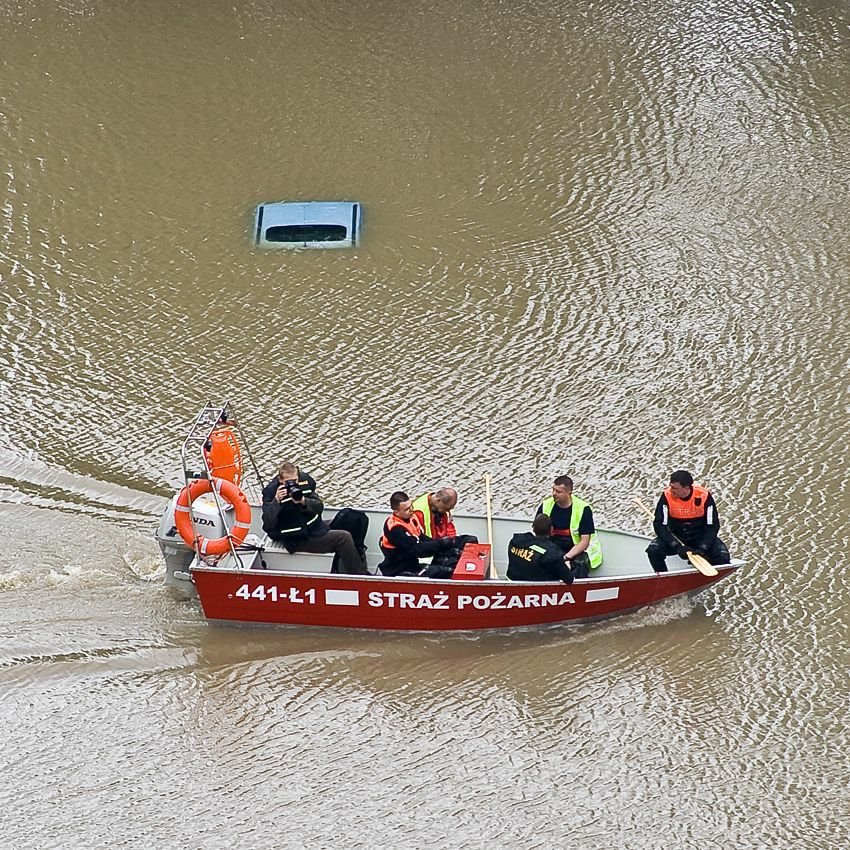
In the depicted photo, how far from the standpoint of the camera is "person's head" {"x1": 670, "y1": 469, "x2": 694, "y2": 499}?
12.6 meters

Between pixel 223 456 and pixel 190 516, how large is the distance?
0.79m

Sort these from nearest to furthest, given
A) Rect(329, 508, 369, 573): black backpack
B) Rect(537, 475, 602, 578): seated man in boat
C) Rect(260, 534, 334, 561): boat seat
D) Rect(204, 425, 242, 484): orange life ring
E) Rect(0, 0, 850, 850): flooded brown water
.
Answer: Rect(0, 0, 850, 850): flooded brown water → Rect(537, 475, 602, 578): seated man in boat → Rect(260, 534, 334, 561): boat seat → Rect(204, 425, 242, 484): orange life ring → Rect(329, 508, 369, 573): black backpack

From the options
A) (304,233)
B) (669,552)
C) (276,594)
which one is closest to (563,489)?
(669,552)

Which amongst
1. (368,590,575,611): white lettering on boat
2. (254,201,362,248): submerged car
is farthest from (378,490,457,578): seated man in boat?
(254,201,362,248): submerged car

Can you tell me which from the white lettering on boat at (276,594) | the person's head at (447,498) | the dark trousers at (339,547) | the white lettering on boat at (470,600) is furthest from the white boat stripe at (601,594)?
the white lettering on boat at (276,594)

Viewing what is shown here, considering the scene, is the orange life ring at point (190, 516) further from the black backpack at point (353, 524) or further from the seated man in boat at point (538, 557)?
the seated man in boat at point (538, 557)

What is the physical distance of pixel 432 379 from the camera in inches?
657

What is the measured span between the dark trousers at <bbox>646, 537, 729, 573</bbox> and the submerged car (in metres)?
7.97

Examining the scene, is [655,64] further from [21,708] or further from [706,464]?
[21,708]

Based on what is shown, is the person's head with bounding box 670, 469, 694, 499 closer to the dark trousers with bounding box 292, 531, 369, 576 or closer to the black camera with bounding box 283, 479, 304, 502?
the dark trousers with bounding box 292, 531, 369, 576

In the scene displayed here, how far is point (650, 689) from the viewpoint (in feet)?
40.7

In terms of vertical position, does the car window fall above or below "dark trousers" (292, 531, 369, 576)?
above

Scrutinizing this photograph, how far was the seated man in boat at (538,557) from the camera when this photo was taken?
12.3 metres

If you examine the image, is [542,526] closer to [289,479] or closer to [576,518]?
[576,518]
